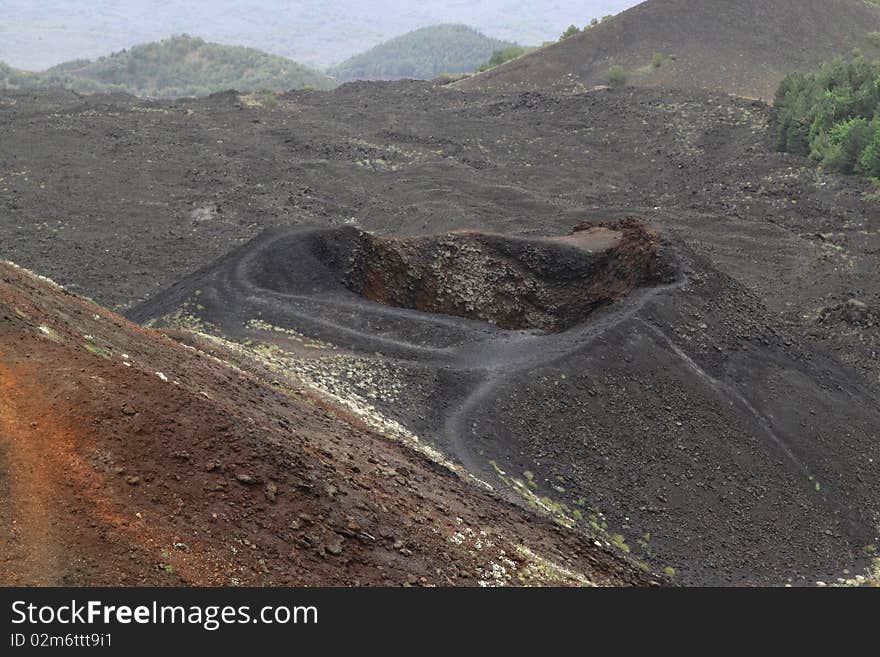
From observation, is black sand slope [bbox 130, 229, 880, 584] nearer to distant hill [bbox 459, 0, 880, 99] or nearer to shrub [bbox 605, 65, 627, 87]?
shrub [bbox 605, 65, 627, 87]

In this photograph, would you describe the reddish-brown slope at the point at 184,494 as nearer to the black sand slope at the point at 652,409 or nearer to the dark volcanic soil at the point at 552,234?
the black sand slope at the point at 652,409

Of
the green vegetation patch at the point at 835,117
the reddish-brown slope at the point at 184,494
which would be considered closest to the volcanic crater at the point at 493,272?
the reddish-brown slope at the point at 184,494

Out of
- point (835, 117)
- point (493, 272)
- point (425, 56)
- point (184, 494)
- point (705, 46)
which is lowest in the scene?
point (184, 494)

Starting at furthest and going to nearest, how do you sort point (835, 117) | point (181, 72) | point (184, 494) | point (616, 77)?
point (181, 72) < point (616, 77) < point (835, 117) < point (184, 494)

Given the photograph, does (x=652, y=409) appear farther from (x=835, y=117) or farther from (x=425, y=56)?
(x=425, y=56)

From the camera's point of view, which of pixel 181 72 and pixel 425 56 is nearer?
pixel 181 72

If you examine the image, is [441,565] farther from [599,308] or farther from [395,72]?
[395,72]

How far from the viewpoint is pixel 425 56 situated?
151 metres

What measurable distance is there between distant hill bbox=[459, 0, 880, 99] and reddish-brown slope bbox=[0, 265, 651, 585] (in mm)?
48357

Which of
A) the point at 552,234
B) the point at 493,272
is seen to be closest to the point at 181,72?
the point at 552,234

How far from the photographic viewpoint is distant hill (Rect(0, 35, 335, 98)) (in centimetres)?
9462

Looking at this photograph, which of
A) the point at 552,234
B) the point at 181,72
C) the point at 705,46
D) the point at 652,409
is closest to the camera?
the point at 652,409

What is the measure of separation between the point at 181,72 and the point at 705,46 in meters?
61.4

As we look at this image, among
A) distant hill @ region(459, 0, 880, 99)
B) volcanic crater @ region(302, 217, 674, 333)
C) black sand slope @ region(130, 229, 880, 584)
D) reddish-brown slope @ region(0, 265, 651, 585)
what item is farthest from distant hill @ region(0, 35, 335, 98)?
reddish-brown slope @ region(0, 265, 651, 585)
